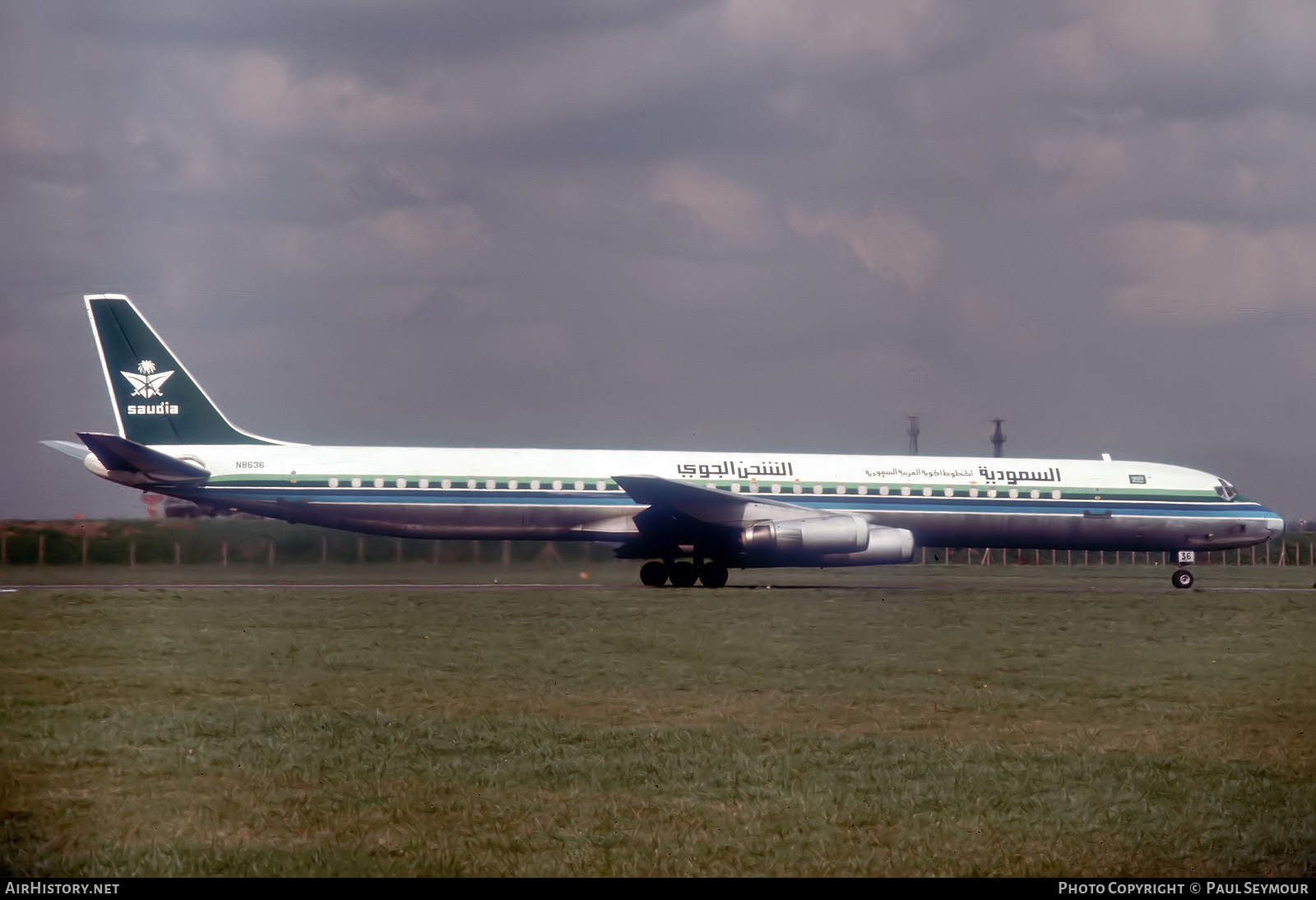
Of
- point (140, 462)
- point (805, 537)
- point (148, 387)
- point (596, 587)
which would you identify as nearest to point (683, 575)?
point (596, 587)

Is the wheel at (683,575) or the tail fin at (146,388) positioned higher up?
the tail fin at (146,388)

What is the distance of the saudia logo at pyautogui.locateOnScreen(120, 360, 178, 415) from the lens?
3356 centimetres

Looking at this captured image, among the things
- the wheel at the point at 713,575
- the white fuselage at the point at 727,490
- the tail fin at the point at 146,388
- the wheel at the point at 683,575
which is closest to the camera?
the wheel at the point at 713,575

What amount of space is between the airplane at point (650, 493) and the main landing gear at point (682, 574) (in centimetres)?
4

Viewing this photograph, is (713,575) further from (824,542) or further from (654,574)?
(824,542)

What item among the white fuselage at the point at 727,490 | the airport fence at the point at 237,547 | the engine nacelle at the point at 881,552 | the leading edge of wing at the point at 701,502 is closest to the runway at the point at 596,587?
the engine nacelle at the point at 881,552

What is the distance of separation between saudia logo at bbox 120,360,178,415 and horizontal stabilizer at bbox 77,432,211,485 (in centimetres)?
225

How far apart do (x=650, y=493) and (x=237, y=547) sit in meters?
11.5

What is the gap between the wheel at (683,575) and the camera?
31.9 metres

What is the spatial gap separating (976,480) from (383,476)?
15.3 meters

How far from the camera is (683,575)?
32.0 metres

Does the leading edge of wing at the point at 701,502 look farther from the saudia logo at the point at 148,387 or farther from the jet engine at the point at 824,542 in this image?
the saudia logo at the point at 148,387

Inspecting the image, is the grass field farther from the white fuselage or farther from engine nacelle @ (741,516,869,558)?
the white fuselage

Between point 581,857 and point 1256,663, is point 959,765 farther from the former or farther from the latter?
point 1256,663
